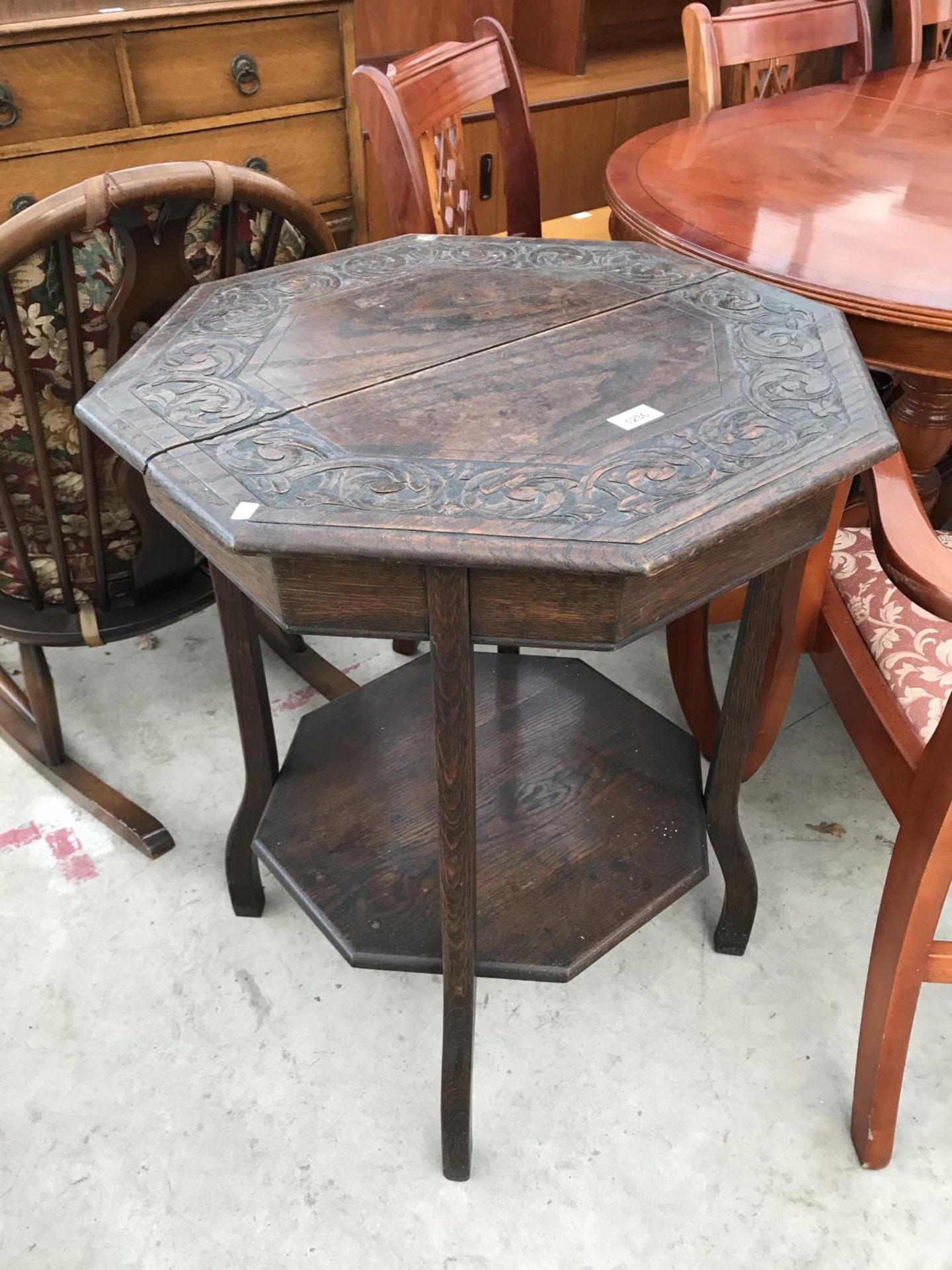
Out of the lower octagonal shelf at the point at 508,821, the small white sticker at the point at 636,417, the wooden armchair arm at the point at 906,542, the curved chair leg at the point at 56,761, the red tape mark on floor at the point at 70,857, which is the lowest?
the red tape mark on floor at the point at 70,857

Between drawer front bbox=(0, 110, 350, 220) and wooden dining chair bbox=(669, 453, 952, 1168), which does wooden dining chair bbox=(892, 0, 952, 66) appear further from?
wooden dining chair bbox=(669, 453, 952, 1168)

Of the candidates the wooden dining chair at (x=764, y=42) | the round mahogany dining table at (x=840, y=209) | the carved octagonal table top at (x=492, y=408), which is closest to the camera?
the carved octagonal table top at (x=492, y=408)

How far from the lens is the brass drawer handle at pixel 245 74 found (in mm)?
1889

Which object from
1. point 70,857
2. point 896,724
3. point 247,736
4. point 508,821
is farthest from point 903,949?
point 70,857

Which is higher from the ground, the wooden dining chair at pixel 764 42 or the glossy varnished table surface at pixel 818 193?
the wooden dining chair at pixel 764 42

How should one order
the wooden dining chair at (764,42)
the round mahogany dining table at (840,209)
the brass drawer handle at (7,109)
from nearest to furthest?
the round mahogany dining table at (840,209)
the brass drawer handle at (7,109)
the wooden dining chair at (764,42)

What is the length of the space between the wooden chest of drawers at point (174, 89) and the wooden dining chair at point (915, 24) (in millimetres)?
1391

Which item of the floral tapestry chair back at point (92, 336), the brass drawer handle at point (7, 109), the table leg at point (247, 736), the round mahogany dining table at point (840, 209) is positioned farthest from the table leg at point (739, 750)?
the brass drawer handle at point (7, 109)

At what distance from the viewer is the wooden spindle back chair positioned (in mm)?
1431

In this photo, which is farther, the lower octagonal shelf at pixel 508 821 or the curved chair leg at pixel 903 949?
the lower octagonal shelf at pixel 508 821

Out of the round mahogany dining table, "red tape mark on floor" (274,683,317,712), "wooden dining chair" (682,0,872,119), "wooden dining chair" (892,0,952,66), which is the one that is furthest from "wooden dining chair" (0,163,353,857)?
"wooden dining chair" (892,0,952,66)

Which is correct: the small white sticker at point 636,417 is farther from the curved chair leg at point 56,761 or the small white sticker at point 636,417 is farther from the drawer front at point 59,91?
the drawer front at point 59,91

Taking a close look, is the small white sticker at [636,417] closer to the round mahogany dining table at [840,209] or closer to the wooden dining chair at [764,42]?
the round mahogany dining table at [840,209]

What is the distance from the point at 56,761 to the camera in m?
1.62
